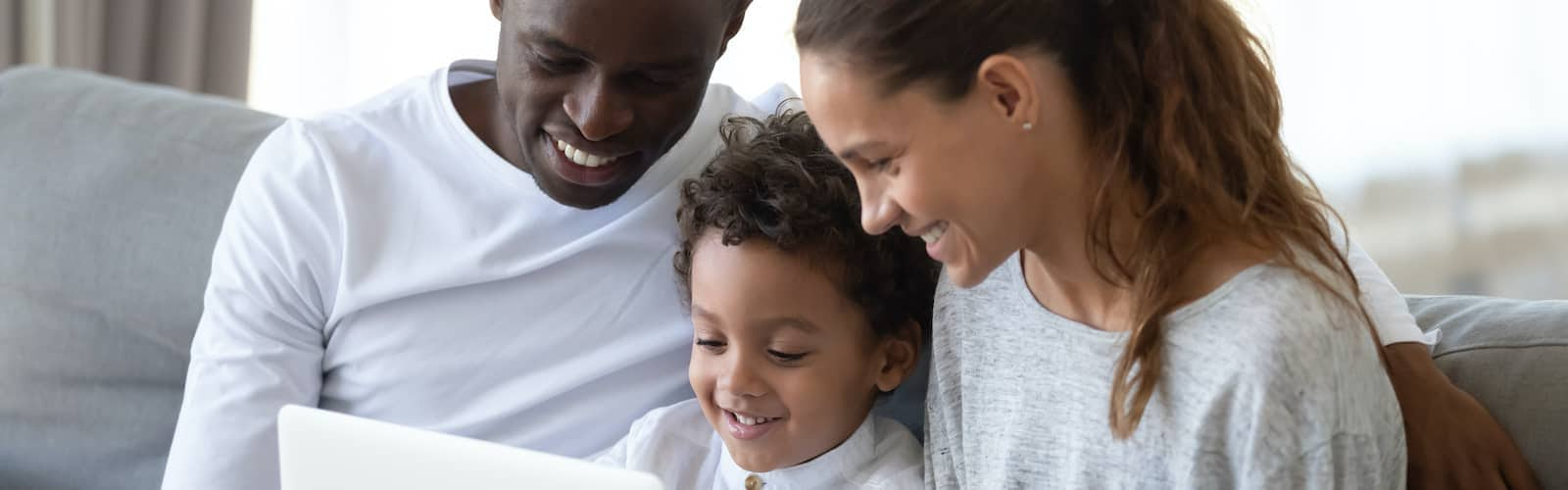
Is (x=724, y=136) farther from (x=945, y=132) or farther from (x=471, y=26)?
(x=471, y=26)

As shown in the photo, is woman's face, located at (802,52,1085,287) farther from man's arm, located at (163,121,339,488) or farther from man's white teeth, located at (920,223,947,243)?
man's arm, located at (163,121,339,488)

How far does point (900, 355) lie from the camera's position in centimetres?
151

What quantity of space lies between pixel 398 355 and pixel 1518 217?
2.13 metres

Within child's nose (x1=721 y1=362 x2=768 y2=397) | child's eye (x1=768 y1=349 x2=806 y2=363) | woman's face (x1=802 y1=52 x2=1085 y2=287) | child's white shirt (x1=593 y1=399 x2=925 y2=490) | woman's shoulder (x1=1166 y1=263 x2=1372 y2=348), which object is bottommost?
child's white shirt (x1=593 y1=399 x2=925 y2=490)

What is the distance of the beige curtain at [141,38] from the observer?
2.97 meters

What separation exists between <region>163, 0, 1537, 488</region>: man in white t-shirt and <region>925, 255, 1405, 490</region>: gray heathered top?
0.31m

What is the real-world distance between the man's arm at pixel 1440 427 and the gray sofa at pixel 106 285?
1.29 m

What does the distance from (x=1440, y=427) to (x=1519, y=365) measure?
0.15 m

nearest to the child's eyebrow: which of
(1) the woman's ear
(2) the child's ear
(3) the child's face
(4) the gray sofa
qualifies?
(3) the child's face

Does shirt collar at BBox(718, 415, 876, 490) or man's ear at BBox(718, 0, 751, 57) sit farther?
man's ear at BBox(718, 0, 751, 57)

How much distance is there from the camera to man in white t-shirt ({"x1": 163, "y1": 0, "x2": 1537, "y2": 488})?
5.19 feet

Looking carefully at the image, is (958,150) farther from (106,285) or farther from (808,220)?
(106,285)

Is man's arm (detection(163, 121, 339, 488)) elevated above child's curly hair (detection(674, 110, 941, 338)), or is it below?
below

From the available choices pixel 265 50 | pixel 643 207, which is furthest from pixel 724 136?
pixel 265 50
